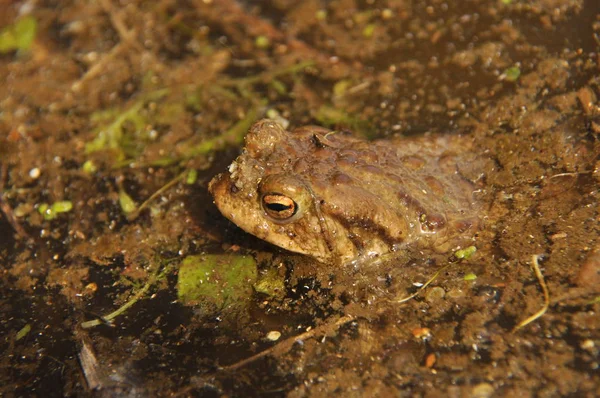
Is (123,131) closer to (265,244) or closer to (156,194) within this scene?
(156,194)

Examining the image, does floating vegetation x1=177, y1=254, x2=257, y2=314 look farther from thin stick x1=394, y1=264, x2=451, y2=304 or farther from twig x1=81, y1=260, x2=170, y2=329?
thin stick x1=394, y1=264, x2=451, y2=304

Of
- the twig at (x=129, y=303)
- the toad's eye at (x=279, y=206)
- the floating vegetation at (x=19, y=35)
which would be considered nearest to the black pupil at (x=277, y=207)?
the toad's eye at (x=279, y=206)

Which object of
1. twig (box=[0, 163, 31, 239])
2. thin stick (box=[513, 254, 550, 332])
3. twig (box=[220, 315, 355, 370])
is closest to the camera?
thin stick (box=[513, 254, 550, 332])

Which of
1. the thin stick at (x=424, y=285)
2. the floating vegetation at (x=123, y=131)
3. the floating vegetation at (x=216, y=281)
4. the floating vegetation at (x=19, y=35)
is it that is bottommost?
the floating vegetation at (x=216, y=281)

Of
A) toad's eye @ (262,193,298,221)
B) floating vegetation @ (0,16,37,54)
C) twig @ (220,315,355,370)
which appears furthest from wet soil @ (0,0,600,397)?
toad's eye @ (262,193,298,221)

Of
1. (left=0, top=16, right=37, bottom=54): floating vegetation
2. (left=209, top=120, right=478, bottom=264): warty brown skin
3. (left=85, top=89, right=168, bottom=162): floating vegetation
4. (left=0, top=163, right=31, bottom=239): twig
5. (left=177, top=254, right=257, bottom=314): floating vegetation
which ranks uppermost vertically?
(left=209, top=120, right=478, bottom=264): warty brown skin

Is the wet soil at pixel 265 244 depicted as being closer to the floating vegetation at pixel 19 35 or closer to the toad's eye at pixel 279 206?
the floating vegetation at pixel 19 35

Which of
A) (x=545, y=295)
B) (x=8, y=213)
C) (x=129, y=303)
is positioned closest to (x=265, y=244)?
(x=129, y=303)
